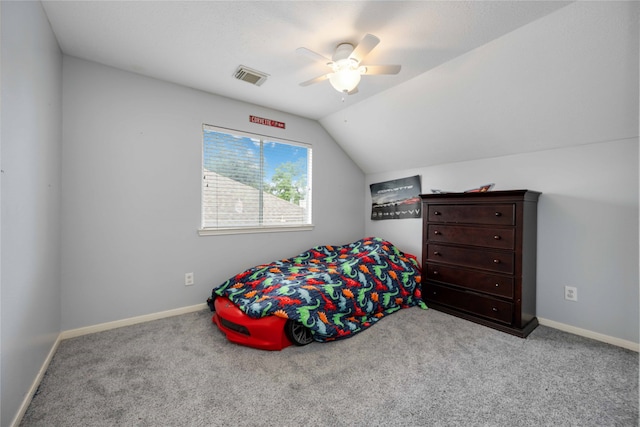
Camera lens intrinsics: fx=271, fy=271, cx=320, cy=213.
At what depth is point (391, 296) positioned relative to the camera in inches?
109

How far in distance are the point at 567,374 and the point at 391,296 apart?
1.35 meters

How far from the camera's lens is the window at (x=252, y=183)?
9.75ft

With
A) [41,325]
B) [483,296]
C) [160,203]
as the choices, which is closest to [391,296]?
[483,296]

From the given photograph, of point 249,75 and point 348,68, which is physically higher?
point 249,75

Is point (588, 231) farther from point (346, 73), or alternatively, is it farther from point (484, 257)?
point (346, 73)

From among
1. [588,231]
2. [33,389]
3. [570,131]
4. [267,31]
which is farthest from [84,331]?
[570,131]

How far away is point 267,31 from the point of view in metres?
1.92

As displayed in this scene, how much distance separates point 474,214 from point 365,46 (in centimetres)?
180

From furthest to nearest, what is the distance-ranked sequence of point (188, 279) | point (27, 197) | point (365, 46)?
point (188, 279), point (365, 46), point (27, 197)

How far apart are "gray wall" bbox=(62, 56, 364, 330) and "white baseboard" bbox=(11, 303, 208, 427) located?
0.16 feet

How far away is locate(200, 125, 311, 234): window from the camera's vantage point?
2.97 meters

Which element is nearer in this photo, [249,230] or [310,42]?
[310,42]

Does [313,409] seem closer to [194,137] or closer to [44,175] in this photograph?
[44,175]

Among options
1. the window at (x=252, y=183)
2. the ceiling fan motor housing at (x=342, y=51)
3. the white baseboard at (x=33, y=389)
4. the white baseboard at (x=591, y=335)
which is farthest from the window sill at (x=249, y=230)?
the white baseboard at (x=591, y=335)
